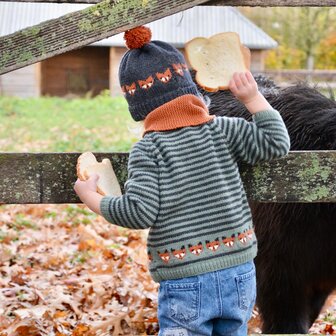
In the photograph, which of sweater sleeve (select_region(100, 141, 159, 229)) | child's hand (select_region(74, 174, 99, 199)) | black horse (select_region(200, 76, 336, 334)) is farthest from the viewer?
black horse (select_region(200, 76, 336, 334))

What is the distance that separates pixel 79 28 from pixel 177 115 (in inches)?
20.0

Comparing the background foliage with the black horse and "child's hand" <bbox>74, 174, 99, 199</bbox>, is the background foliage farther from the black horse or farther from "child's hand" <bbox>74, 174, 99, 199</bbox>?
"child's hand" <bbox>74, 174, 99, 199</bbox>

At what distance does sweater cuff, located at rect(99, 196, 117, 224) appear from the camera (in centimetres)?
262

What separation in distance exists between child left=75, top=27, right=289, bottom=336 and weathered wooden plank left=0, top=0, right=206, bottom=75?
113mm

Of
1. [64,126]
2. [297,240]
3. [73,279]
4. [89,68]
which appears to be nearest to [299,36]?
[89,68]

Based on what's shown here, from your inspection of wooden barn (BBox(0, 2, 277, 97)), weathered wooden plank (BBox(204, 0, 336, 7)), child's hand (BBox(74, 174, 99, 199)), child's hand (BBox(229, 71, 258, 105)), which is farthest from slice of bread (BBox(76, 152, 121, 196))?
wooden barn (BBox(0, 2, 277, 97))

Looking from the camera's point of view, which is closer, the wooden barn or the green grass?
the green grass

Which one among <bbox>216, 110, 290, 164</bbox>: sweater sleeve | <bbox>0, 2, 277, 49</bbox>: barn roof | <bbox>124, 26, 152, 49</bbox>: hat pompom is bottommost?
<bbox>216, 110, 290, 164</bbox>: sweater sleeve

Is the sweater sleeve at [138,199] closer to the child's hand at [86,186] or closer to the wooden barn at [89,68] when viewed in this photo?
the child's hand at [86,186]

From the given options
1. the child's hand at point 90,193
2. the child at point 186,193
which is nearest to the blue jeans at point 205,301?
the child at point 186,193

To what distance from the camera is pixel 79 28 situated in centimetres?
280

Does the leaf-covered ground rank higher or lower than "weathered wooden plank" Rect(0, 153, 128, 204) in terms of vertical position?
lower

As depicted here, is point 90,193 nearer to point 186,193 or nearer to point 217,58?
point 186,193

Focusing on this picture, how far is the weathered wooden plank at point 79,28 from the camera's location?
2791 millimetres
